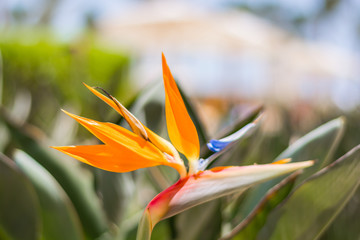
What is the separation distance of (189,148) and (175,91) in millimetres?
51

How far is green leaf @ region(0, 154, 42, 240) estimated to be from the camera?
18.7 inches

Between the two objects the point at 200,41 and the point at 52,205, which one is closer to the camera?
the point at 52,205

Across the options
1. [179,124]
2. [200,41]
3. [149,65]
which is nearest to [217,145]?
[179,124]

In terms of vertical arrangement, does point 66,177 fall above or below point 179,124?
below

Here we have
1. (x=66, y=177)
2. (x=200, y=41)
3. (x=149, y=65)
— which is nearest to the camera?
(x=66, y=177)

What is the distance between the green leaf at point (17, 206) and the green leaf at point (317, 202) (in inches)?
10.2

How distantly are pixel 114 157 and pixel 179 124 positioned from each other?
64mm

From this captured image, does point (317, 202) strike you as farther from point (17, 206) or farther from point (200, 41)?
point (200, 41)

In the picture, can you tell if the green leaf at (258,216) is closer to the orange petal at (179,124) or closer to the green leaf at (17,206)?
the orange petal at (179,124)

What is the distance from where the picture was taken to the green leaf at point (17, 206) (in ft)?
1.56

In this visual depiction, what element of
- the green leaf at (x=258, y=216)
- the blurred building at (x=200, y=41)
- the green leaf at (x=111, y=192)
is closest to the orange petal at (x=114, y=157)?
the green leaf at (x=258, y=216)

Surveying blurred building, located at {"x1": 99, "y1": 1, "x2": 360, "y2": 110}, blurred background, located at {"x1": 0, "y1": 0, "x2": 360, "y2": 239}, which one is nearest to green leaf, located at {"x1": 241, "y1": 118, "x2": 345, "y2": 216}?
blurred background, located at {"x1": 0, "y1": 0, "x2": 360, "y2": 239}

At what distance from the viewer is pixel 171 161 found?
37 centimetres

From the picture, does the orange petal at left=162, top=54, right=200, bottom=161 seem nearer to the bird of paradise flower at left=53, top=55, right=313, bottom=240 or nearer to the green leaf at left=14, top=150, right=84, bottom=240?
the bird of paradise flower at left=53, top=55, right=313, bottom=240
